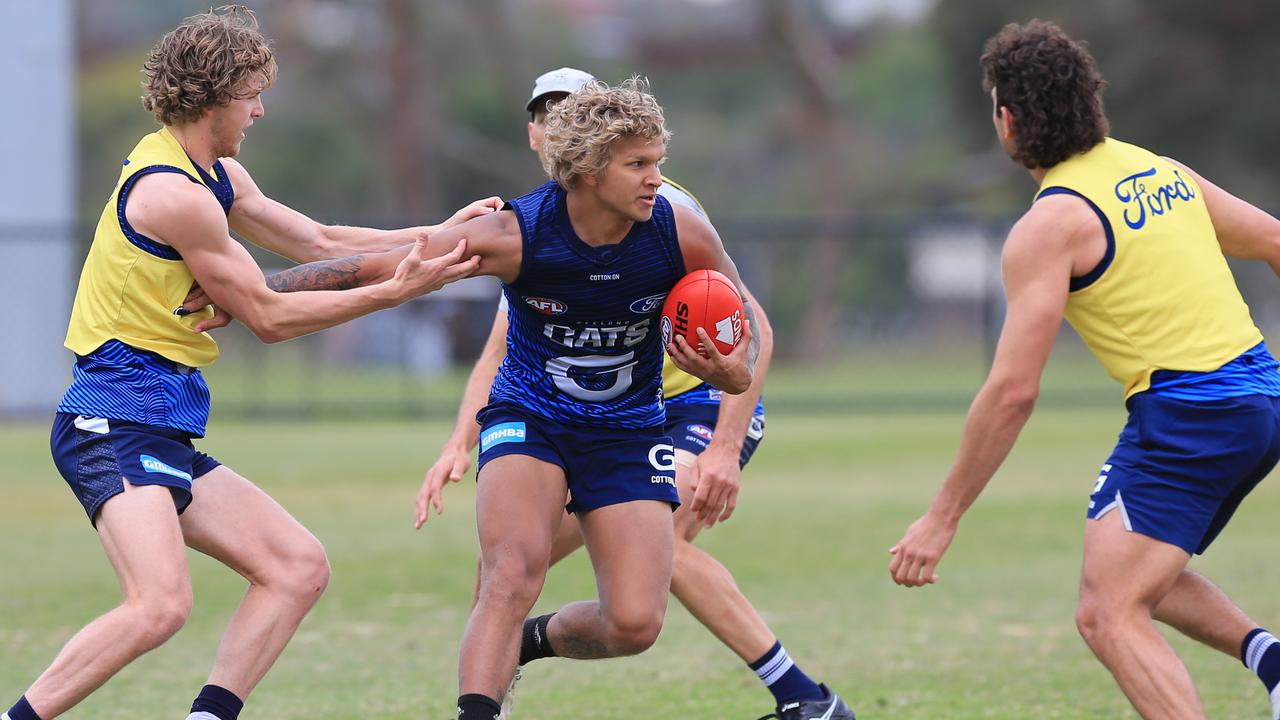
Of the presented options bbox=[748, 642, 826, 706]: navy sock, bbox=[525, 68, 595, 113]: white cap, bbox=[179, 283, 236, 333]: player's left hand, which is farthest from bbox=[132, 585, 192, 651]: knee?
bbox=[525, 68, 595, 113]: white cap

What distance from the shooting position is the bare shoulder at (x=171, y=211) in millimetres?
4969

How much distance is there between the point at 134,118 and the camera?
5816 centimetres

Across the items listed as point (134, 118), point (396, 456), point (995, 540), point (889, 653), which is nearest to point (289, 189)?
point (134, 118)

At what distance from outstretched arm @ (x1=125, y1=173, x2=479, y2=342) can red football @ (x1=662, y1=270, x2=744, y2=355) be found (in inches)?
27.3

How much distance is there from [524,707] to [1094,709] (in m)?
2.34

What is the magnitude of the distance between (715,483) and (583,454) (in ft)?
1.79

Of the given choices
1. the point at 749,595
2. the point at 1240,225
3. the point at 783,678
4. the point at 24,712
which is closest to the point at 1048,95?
the point at 1240,225

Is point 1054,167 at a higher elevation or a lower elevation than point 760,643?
higher

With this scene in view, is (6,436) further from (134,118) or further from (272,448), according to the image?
(134,118)

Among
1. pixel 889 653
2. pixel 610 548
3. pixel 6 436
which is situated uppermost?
pixel 610 548

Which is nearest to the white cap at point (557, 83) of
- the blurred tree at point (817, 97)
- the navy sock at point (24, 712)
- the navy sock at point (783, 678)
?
the navy sock at point (783, 678)

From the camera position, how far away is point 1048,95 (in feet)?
16.1

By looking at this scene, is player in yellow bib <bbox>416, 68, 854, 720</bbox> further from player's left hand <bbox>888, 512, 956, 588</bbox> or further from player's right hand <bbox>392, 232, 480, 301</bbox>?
player's left hand <bbox>888, 512, 956, 588</bbox>

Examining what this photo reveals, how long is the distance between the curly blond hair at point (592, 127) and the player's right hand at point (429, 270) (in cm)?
43
